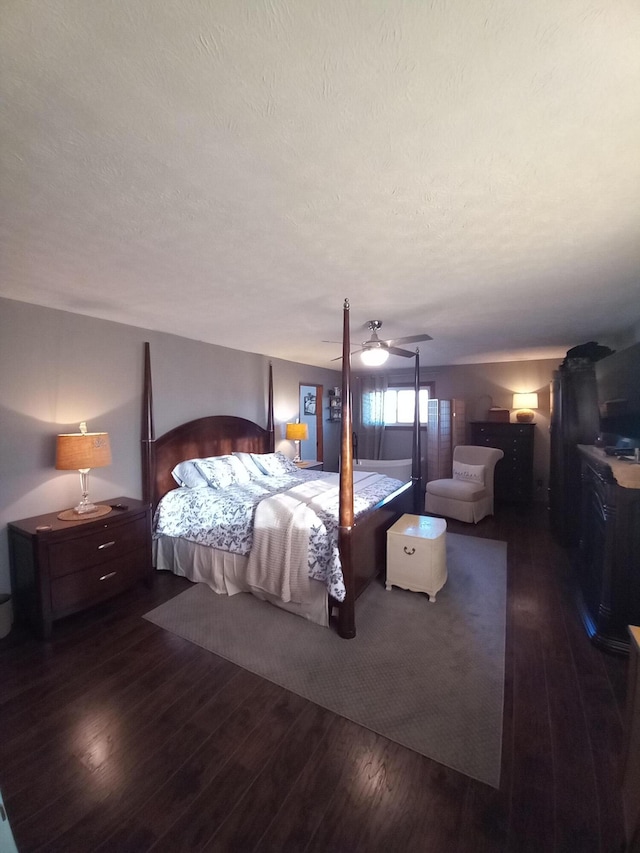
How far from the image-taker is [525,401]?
18.2 feet

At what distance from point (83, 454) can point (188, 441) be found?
123cm

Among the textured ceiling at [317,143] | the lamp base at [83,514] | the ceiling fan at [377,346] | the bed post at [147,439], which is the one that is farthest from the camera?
the bed post at [147,439]

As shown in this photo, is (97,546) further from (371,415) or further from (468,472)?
(371,415)

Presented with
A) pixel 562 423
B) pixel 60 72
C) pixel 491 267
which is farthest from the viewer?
pixel 562 423

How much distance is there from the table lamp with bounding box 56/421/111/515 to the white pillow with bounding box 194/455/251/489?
100cm

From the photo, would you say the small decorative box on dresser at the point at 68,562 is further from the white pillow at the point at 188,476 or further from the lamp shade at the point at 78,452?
the white pillow at the point at 188,476

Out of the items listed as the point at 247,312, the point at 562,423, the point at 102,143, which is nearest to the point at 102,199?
the point at 102,143

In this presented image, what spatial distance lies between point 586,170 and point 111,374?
343 cm

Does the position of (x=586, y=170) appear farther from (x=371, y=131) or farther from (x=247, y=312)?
(x=247, y=312)

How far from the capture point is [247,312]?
2.82 m

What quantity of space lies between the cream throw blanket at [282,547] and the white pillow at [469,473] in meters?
2.91

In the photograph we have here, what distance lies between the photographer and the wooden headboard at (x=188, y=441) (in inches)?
126

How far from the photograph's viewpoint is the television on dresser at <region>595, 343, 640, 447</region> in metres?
2.36

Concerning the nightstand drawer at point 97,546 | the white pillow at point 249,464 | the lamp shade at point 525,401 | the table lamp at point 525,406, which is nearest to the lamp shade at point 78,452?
the nightstand drawer at point 97,546
